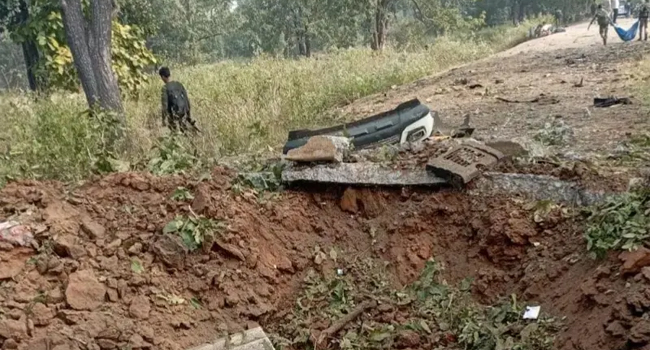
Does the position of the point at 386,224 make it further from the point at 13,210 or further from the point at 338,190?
the point at 13,210

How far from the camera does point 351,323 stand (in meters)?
3.16

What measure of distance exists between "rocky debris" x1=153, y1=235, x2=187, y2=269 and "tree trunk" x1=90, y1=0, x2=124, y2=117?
343 cm

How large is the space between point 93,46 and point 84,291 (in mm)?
4259

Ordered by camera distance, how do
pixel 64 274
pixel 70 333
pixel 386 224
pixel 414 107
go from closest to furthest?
pixel 70 333 < pixel 64 274 < pixel 386 224 < pixel 414 107

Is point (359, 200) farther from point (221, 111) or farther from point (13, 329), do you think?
point (221, 111)

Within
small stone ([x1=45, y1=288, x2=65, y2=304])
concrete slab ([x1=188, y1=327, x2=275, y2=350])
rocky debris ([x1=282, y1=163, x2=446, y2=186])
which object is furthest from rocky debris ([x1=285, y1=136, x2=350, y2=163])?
small stone ([x1=45, y1=288, x2=65, y2=304])

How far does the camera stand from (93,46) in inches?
252

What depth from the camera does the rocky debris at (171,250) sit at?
323 centimetres

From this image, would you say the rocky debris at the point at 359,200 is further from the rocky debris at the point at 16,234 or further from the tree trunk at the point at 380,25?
the tree trunk at the point at 380,25

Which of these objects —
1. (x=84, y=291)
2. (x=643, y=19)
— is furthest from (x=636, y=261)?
(x=643, y=19)

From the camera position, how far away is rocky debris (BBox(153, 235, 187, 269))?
127 inches

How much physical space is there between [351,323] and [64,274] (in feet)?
5.12

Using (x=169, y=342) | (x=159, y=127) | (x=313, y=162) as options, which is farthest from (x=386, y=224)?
(x=159, y=127)

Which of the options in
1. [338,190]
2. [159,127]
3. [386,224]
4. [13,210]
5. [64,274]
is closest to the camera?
[64,274]
